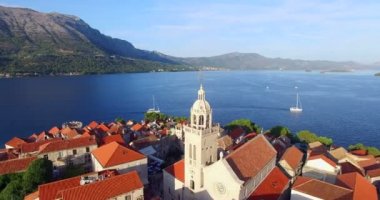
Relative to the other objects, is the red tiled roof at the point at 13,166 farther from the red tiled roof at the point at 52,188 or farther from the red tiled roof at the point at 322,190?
the red tiled roof at the point at 322,190

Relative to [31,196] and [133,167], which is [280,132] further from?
[31,196]

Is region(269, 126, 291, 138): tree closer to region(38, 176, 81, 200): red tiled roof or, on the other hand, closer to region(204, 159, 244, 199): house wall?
region(204, 159, 244, 199): house wall

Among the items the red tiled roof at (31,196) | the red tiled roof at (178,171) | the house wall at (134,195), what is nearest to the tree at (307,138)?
the red tiled roof at (178,171)

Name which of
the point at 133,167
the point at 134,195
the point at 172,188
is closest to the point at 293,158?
the point at 172,188

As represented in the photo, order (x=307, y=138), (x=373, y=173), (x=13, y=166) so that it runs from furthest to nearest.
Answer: (x=307, y=138), (x=373, y=173), (x=13, y=166)

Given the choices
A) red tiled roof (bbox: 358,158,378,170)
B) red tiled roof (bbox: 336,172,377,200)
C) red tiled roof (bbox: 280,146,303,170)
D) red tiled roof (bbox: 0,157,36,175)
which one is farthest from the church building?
red tiled roof (bbox: 358,158,378,170)

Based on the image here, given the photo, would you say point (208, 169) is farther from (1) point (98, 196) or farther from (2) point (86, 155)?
(2) point (86, 155)

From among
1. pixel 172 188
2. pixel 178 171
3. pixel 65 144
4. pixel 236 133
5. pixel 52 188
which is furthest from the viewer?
pixel 236 133
